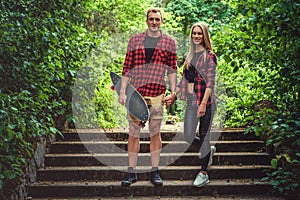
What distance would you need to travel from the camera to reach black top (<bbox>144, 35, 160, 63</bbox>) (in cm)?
481

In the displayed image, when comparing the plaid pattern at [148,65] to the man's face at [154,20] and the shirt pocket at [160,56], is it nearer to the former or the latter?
the shirt pocket at [160,56]

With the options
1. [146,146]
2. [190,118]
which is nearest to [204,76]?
[190,118]

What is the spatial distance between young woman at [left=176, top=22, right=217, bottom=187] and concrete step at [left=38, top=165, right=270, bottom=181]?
1.95ft

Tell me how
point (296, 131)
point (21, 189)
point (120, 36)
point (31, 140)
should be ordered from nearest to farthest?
point (296, 131), point (21, 189), point (31, 140), point (120, 36)

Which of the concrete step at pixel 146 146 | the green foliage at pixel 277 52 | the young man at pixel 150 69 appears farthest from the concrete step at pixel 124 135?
the young man at pixel 150 69

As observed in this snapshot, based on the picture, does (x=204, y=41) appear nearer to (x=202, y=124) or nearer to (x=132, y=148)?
(x=202, y=124)

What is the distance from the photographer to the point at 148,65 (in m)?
4.82

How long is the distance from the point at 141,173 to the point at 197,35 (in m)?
1.93

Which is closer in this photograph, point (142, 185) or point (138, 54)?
point (138, 54)

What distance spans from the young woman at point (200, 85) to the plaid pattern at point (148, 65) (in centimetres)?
27

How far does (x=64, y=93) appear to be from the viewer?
6.61 metres

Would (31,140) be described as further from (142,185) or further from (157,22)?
(157,22)

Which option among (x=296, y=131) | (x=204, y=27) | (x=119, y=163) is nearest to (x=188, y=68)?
(x=204, y=27)

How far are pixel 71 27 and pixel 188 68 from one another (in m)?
1.93
